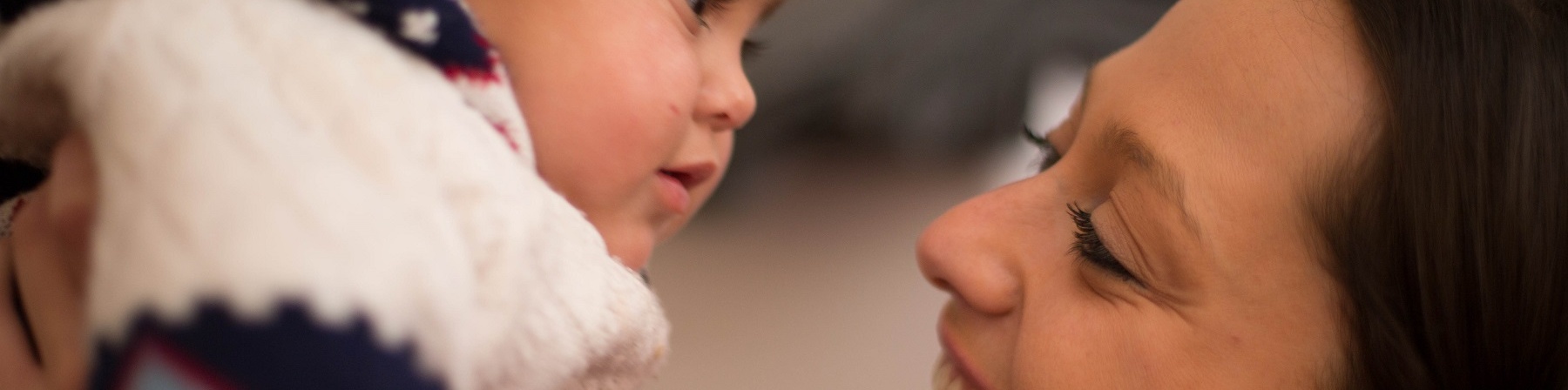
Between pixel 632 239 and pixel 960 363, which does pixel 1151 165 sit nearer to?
pixel 960 363

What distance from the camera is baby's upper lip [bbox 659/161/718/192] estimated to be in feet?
2.25

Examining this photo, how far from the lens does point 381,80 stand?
15.4 inches

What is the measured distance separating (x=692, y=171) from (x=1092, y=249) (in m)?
0.29

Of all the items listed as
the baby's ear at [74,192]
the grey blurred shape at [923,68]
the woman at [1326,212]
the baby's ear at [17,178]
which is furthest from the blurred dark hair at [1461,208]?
the grey blurred shape at [923,68]

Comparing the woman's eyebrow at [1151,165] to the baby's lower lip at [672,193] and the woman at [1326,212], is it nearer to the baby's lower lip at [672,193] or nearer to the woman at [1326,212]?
the woman at [1326,212]

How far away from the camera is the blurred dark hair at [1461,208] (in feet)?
1.63

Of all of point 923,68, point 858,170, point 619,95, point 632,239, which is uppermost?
point 619,95

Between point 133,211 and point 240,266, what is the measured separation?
0.04m

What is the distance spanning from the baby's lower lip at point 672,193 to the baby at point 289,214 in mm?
146

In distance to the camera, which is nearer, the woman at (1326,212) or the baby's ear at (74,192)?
the baby's ear at (74,192)

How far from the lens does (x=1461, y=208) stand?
50 cm

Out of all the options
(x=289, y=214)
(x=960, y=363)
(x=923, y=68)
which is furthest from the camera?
(x=923, y=68)

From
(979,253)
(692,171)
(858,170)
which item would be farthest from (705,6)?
(858,170)

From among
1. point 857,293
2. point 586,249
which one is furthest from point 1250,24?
point 857,293
